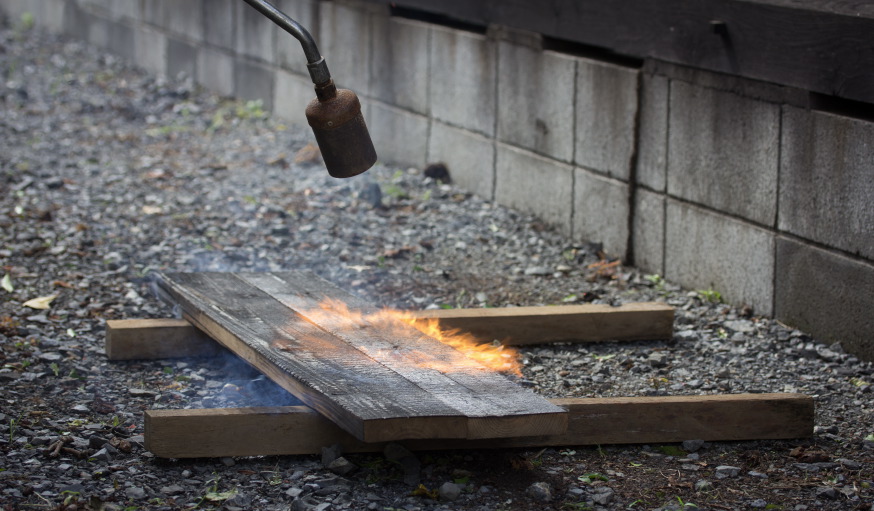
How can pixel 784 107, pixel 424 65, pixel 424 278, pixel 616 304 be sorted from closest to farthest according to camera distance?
pixel 784 107 < pixel 616 304 < pixel 424 278 < pixel 424 65

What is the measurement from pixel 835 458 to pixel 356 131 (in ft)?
7.09

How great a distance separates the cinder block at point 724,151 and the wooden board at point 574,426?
162 cm

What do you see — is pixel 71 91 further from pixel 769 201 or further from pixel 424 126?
pixel 769 201

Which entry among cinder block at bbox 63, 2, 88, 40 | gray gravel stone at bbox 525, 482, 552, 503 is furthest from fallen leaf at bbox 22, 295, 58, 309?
cinder block at bbox 63, 2, 88, 40

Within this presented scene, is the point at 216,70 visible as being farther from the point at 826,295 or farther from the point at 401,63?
the point at 826,295

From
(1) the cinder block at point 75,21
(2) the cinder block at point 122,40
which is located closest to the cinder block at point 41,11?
(1) the cinder block at point 75,21

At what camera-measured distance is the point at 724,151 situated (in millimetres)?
5945

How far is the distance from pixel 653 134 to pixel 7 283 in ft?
12.0

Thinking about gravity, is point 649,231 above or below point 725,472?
above

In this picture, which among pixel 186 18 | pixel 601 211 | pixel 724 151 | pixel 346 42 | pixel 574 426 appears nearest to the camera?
pixel 574 426

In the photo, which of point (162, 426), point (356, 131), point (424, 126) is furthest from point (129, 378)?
point (424, 126)

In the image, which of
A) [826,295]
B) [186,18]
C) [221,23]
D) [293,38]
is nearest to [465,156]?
[293,38]

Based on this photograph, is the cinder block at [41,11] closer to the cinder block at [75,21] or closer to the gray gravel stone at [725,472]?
the cinder block at [75,21]

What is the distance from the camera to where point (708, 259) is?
613cm
